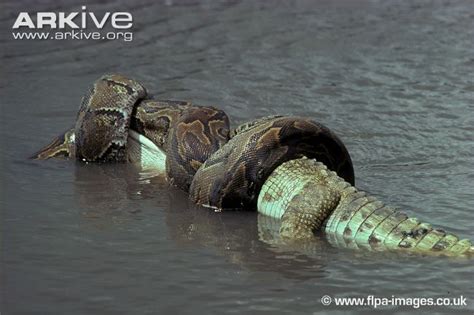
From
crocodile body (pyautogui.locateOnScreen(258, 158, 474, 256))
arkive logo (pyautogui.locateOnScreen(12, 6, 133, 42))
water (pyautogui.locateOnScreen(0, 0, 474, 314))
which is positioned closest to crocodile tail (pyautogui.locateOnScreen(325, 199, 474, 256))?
crocodile body (pyautogui.locateOnScreen(258, 158, 474, 256))

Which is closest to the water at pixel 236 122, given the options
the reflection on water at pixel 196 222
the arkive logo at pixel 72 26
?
the reflection on water at pixel 196 222

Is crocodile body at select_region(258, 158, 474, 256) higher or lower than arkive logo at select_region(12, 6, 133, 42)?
lower

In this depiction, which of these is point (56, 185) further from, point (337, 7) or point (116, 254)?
point (337, 7)

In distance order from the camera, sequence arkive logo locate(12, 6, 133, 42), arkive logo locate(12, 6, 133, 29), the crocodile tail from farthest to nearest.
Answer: arkive logo locate(12, 6, 133, 29), arkive logo locate(12, 6, 133, 42), the crocodile tail

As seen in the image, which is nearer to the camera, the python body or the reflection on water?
the reflection on water

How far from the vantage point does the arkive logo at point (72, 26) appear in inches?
639

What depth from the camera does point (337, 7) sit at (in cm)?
1903

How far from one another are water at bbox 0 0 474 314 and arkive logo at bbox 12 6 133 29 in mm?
323

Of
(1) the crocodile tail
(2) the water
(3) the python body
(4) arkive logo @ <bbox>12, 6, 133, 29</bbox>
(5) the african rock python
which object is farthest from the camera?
(4) arkive logo @ <bbox>12, 6, 133, 29</bbox>

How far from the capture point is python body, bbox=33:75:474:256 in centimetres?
786

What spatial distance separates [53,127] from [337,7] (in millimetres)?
8656

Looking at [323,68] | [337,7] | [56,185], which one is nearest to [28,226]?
[56,185]

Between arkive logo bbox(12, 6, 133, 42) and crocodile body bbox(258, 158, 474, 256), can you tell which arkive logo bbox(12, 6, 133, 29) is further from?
→ crocodile body bbox(258, 158, 474, 256)

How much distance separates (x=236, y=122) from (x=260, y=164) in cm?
371
